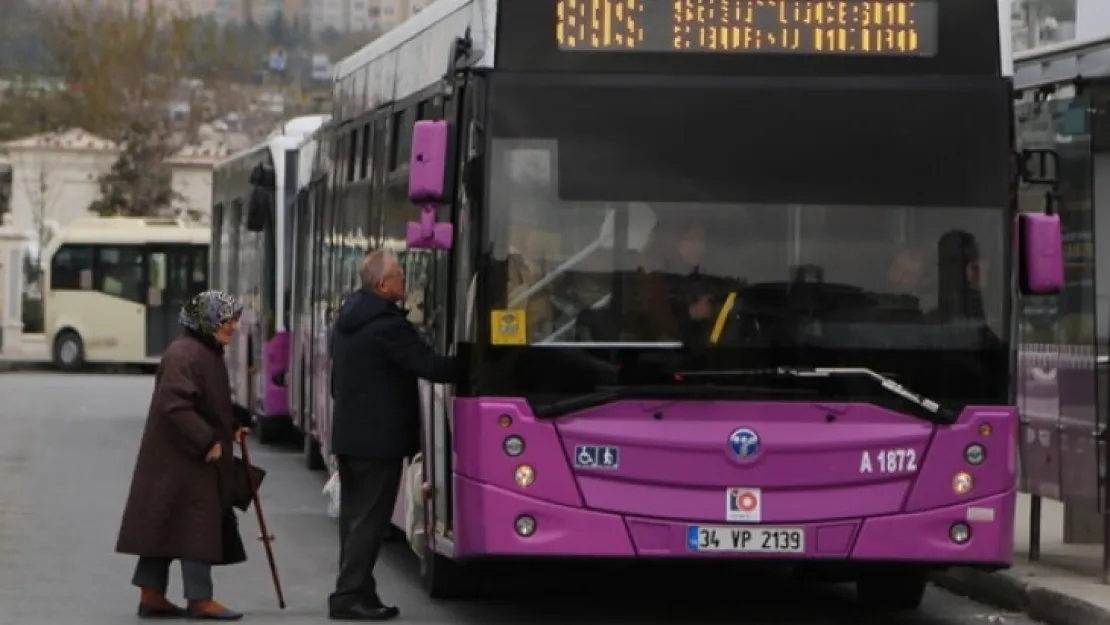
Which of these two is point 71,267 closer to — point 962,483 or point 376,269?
point 376,269

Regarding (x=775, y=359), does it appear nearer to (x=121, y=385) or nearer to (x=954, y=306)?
(x=954, y=306)

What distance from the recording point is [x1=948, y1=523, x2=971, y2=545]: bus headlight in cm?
1103

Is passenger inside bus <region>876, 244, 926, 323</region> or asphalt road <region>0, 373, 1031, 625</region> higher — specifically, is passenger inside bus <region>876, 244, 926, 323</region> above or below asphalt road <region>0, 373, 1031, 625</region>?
above

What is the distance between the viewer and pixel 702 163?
1095 cm

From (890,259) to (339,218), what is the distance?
7051 mm

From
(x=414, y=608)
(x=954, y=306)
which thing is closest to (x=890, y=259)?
(x=954, y=306)

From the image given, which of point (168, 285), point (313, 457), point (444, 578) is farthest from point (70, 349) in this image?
point (444, 578)

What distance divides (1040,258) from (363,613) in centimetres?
363

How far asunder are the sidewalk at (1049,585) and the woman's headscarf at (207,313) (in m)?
4.26

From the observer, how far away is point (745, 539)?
10906 millimetres

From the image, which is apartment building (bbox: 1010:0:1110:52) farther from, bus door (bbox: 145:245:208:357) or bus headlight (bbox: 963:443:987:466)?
bus door (bbox: 145:245:208:357)

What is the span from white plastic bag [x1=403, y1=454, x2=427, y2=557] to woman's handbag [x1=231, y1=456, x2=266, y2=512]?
831 millimetres

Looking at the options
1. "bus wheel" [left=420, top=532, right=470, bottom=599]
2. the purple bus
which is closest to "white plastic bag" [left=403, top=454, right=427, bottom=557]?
"bus wheel" [left=420, top=532, right=470, bottom=599]

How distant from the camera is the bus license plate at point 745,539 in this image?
1089cm
